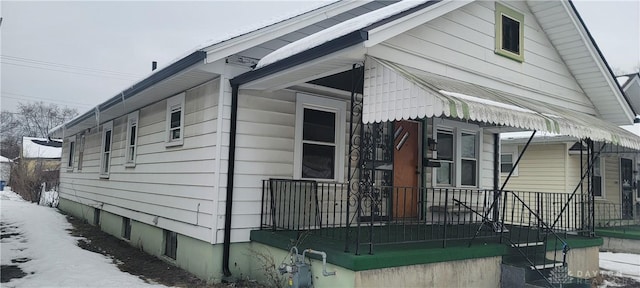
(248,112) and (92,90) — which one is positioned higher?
(92,90)

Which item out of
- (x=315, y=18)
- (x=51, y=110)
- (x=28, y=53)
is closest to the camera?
(x=315, y=18)

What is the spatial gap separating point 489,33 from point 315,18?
278cm

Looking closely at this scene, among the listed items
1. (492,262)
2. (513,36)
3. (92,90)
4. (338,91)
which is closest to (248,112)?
(338,91)

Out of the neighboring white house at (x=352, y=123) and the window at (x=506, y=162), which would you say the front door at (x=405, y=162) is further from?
the window at (x=506, y=162)

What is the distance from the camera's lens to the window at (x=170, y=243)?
313 inches

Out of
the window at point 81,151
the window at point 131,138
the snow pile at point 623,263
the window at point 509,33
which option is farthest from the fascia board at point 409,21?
the window at point 81,151

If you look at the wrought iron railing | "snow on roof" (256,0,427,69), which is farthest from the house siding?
"snow on roof" (256,0,427,69)

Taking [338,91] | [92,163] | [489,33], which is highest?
[489,33]

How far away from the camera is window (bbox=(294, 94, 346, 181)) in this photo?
6.99m

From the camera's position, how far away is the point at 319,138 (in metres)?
7.23

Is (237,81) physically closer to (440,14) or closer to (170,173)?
(170,173)

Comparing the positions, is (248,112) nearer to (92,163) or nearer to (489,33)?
(489,33)

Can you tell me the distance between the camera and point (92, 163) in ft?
44.3

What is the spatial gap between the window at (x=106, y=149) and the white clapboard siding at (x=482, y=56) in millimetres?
9095
